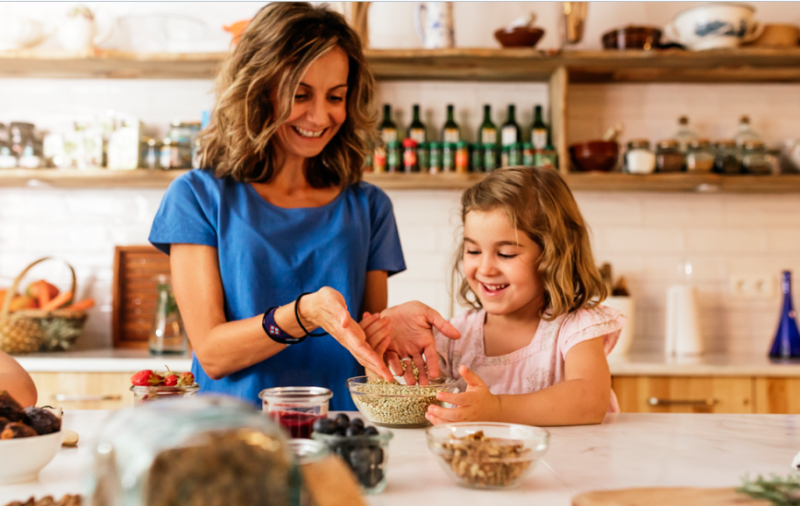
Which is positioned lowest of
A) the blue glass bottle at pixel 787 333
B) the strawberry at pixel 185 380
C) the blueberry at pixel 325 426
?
the blue glass bottle at pixel 787 333

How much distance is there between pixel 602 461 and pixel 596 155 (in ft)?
6.90

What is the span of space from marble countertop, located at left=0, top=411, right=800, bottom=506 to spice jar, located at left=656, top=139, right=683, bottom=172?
1794 mm

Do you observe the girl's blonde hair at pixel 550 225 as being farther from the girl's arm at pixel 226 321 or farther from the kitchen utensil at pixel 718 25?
the kitchen utensil at pixel 718 25

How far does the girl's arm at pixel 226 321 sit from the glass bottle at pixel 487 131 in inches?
71.0

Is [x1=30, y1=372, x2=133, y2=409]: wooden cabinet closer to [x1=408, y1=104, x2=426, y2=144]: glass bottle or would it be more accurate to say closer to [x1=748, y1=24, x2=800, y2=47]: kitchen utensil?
[x1=408, y1=104, x2=426, y2=144]: glass bottle

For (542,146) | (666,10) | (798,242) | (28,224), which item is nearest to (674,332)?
(798,242)

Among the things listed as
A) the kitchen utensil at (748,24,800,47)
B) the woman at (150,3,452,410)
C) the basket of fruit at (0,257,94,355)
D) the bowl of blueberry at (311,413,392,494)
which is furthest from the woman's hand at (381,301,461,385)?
the kitchen utensil at (748,24,800,47)

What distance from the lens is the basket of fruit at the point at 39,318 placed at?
262 centimetres

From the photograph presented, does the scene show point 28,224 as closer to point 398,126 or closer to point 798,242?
point 398,126

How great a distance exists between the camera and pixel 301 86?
1471 millimetres

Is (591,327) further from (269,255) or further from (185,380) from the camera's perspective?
(185,380)

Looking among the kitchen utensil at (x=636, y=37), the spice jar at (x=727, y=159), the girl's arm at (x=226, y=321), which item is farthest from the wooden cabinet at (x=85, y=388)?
the spice jar at (x=727, y=159)

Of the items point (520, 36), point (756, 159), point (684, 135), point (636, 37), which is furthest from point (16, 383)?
point (756, 159)

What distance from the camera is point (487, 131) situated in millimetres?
3008
